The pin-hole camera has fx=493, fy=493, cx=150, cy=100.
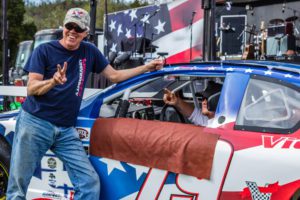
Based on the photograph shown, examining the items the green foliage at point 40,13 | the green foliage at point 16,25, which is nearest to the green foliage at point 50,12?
the green foliage at point 40,13

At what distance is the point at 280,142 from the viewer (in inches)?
115

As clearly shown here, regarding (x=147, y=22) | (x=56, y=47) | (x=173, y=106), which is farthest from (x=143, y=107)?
(x=147, y=22)

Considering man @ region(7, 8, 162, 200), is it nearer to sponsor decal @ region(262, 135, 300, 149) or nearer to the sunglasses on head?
the sunglasses on head

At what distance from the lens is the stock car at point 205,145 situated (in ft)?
9.57

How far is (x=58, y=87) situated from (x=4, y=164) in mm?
1110

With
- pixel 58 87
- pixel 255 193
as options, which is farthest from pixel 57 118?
pixel 255 193

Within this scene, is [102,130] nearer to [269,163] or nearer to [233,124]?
[233,124]

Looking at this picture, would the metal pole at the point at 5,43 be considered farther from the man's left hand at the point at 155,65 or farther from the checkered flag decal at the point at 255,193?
the checkered flag decal at the point at 255,193

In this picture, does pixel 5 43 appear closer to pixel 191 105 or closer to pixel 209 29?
pixel 209 29

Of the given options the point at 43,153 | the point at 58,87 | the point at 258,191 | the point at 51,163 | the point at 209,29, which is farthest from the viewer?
the point at 209,29

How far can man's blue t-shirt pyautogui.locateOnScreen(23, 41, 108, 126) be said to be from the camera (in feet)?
11.5

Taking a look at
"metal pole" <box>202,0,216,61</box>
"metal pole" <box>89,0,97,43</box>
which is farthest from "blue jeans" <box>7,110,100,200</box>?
"metal pole" <box>89,0,97,43</box>

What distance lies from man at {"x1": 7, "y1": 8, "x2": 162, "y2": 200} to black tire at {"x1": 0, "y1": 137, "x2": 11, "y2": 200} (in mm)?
646

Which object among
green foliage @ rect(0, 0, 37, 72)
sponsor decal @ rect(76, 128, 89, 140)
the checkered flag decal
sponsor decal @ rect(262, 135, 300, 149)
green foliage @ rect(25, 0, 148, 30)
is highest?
green foliage @ rect(25, 0, 148, 30)
